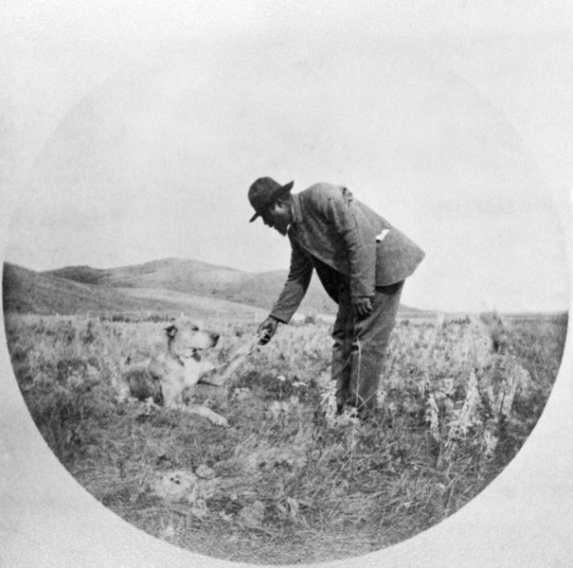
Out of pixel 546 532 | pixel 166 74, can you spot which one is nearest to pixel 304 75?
pixel 166 74

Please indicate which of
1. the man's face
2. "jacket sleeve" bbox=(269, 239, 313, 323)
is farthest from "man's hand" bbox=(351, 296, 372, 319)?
the man's face

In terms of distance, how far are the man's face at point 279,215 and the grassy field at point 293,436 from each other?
0.70m

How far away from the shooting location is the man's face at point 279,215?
8.16 meters

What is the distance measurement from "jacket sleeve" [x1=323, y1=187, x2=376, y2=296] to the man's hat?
0.30 meters

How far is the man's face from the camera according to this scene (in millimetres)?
8164

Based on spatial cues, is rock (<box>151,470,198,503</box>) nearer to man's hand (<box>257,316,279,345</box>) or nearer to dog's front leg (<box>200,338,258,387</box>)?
dog's front leg (<box>200,338,258,387</box>)

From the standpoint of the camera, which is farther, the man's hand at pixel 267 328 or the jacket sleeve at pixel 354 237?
the man's hand at pixel 267 328

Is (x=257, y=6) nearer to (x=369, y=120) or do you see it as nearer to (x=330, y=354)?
(x=369, y=120)

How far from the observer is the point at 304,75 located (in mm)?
A: 8102

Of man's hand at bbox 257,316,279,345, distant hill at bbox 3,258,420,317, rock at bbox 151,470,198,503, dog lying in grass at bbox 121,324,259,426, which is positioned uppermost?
distant hill at bbox 3,258,420,317

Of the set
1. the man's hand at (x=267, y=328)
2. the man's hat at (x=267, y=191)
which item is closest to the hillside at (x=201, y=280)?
the man's hand at (x=267, y=328)

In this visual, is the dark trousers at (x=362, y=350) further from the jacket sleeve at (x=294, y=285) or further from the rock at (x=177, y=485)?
the rock at (x=177, y=485)

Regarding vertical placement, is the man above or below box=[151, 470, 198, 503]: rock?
above

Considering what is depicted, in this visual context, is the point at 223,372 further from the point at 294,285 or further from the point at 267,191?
the point at 267,191
